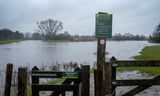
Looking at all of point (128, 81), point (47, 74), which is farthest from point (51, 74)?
point (128, 81)

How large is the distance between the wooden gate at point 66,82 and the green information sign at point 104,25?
0.97 m

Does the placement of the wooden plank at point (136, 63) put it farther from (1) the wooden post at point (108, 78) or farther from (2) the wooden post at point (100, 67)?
(2) the wooden post at point (100, 67)

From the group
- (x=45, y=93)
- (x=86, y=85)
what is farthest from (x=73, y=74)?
(x=45, y=93)

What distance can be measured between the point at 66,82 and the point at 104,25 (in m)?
1.90

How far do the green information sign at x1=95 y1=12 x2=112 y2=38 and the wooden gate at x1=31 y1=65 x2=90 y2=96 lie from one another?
→ 969 mm

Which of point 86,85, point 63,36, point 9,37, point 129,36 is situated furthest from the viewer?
point 129,36

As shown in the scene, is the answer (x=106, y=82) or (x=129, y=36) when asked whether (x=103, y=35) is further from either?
(x=129, y=36)

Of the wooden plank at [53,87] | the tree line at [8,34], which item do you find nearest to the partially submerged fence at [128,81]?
the wooden plank at [53,87]

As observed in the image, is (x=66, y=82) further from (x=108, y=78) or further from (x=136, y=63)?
(x=136, y=63)

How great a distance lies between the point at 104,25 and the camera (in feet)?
22.3

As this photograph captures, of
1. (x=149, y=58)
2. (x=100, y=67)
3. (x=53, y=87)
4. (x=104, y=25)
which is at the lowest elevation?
(x=149, y=58)

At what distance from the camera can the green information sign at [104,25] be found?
22.3ft

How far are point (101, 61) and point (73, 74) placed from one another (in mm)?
820

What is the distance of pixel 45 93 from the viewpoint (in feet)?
35.8
